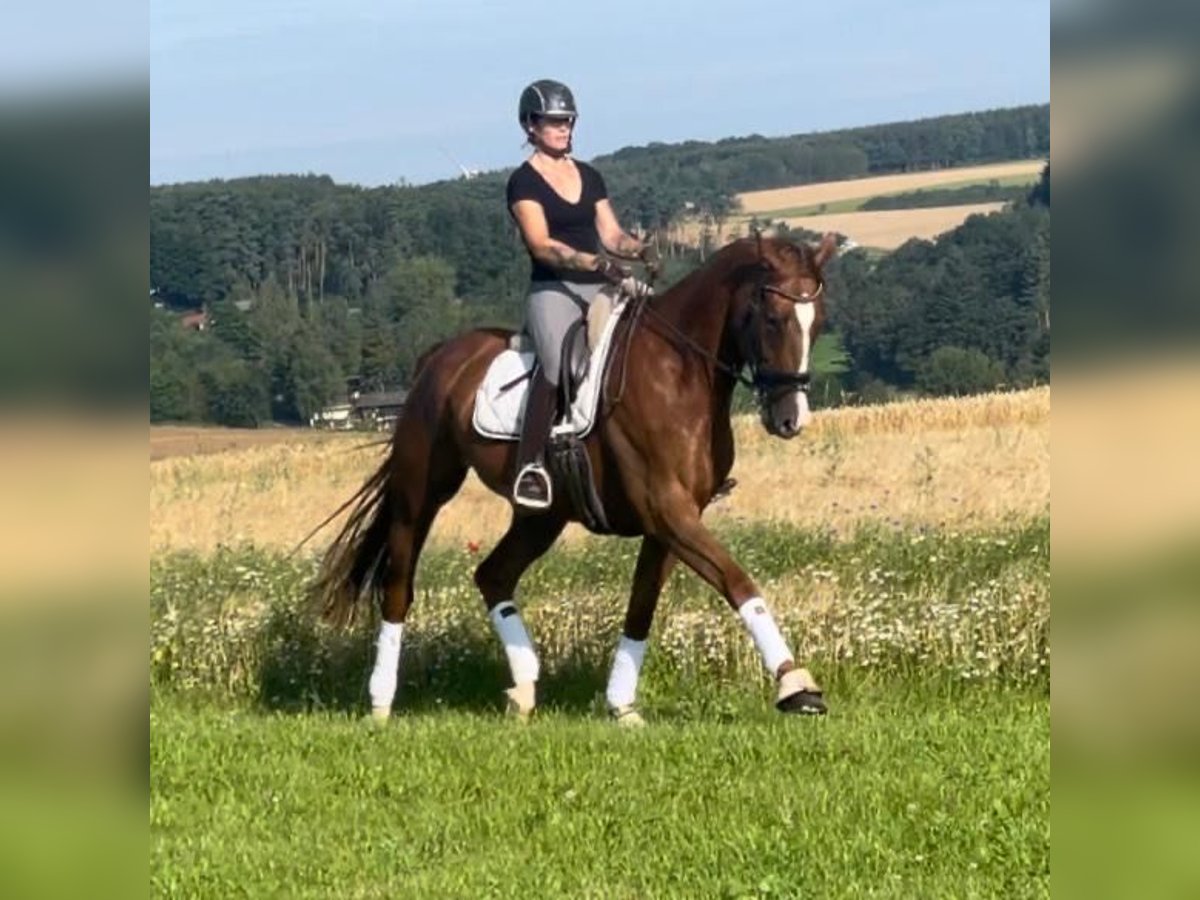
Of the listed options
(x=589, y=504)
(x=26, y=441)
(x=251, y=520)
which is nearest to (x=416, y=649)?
(x=589, y=504)

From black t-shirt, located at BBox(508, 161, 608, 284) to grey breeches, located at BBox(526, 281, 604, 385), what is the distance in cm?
6

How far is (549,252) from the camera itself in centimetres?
992

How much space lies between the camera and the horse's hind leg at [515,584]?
10.5 m

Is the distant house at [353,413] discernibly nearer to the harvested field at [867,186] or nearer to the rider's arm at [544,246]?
the rider's arm at [544,246]

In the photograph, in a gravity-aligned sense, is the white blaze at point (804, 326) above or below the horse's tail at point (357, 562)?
above

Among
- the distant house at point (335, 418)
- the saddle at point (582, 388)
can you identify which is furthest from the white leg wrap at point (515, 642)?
the distant house at point (335, 418)

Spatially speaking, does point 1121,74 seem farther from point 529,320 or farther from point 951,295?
point 951,295

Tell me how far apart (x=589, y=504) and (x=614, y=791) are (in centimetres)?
270

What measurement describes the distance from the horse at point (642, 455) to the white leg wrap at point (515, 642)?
11 millimetres

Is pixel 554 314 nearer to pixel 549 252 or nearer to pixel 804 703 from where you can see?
pixel 549 252

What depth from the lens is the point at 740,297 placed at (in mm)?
9797

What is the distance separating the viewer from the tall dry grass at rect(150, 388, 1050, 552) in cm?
1634

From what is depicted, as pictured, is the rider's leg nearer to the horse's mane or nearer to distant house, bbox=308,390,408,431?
the horse's mane

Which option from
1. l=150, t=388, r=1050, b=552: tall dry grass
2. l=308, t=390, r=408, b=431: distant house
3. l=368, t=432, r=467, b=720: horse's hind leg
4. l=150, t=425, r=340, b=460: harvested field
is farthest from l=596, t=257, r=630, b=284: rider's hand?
l=150, t=425, r=340, b=460: harvested field
